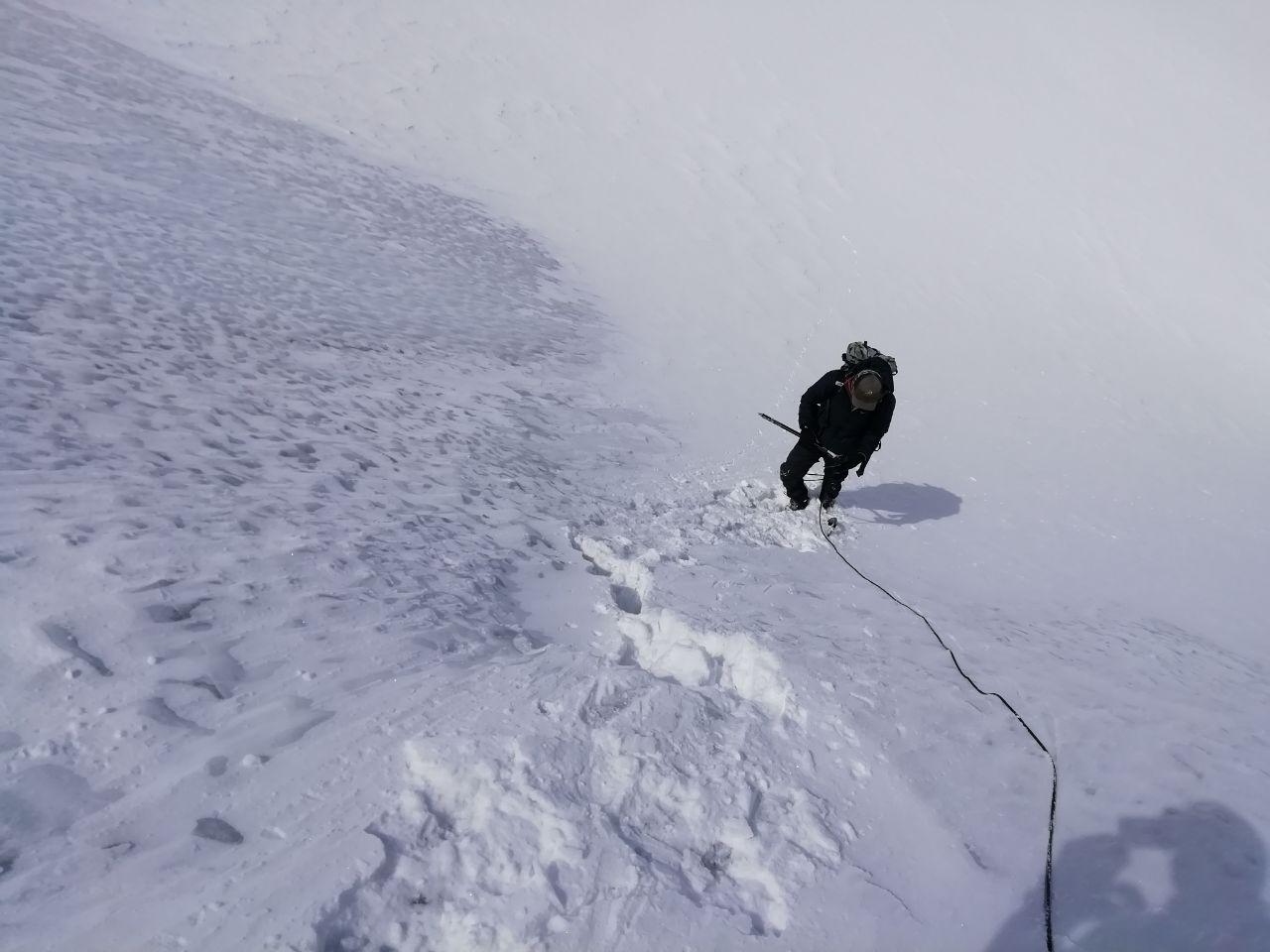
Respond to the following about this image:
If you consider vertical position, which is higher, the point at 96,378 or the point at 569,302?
the point at 569,302

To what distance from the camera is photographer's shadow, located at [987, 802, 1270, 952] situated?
2.75m

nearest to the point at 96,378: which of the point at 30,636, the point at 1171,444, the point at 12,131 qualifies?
the point at 30,636

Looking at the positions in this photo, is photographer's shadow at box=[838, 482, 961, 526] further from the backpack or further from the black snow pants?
the backpack

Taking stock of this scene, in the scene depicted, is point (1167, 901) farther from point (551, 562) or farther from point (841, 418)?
point (841, 418)

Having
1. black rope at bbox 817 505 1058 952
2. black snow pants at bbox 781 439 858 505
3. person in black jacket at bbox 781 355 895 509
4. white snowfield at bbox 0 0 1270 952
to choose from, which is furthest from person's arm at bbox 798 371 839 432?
black rope at bbox 817 505 1058 952

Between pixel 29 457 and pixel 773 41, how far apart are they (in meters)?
20.0

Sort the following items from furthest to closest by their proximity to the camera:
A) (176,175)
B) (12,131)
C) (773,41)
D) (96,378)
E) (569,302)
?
(773,41)
(569,302)
(176,175)
(12,131)
(96,378)

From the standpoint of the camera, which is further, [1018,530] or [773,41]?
[773,41]

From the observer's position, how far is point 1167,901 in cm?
288

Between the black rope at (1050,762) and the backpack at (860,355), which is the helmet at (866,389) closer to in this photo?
the backpack at (860,355)

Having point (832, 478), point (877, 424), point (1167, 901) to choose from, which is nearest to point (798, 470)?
point (832, 478)

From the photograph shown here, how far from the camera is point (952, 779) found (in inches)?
133

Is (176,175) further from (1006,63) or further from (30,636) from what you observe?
(1006,63)

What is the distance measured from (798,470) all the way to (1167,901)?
3.76 meters
